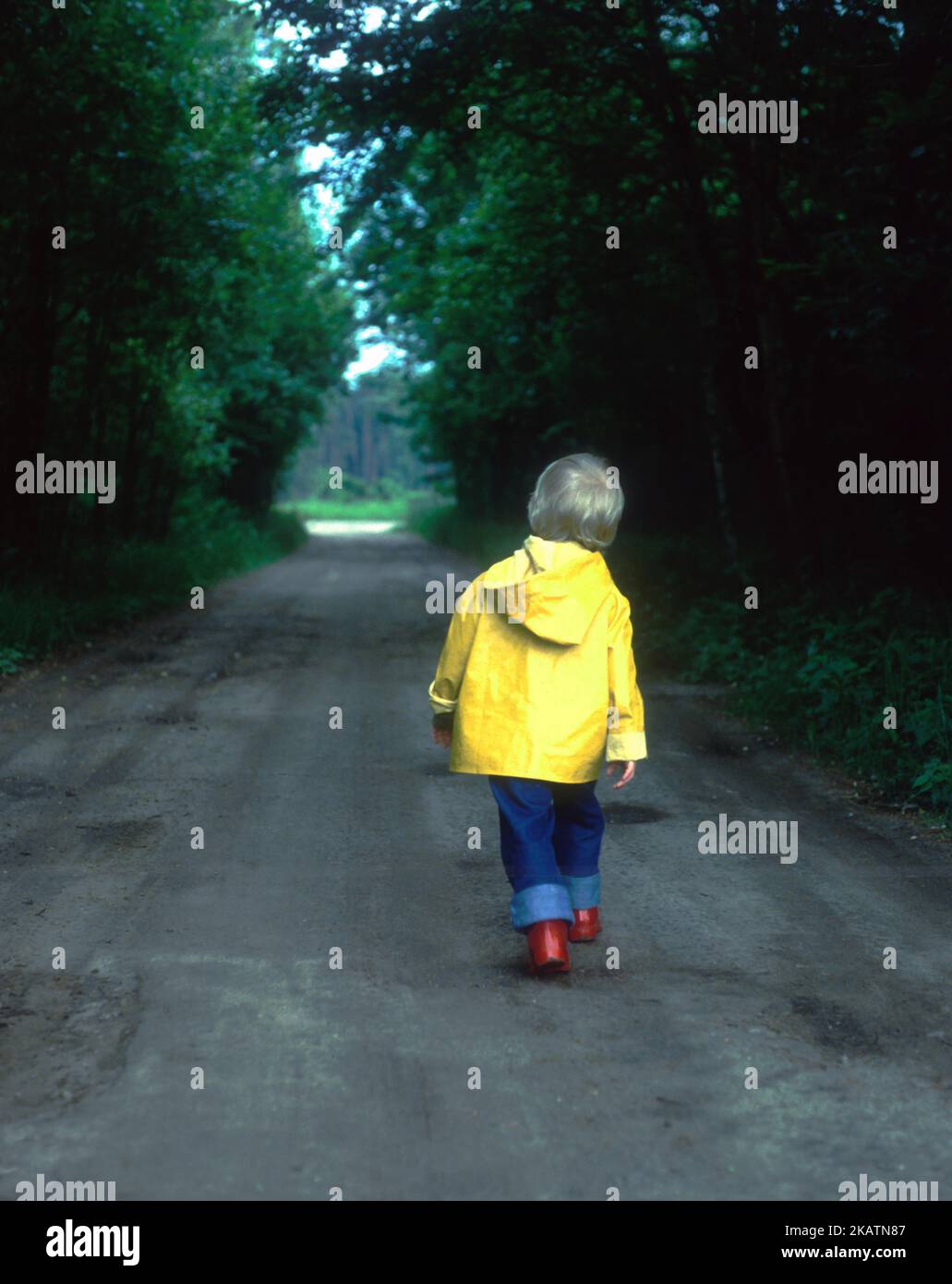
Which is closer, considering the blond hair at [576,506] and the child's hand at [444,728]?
the blond hair at [576,506]

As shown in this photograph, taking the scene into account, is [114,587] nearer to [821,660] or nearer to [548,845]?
→ [821,660]

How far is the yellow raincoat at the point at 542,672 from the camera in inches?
204

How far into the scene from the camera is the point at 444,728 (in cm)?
540

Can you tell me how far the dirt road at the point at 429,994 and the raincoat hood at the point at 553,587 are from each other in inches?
50.0

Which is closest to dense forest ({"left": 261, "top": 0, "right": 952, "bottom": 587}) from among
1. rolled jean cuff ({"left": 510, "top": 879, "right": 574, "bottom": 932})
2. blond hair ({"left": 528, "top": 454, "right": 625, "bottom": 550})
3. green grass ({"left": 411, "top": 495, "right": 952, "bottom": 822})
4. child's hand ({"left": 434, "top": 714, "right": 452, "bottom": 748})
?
green grass ({"left": 411, "top": 495, "right": 952, "bottom": 822})

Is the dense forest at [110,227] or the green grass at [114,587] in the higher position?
the dense forest at [110,227]

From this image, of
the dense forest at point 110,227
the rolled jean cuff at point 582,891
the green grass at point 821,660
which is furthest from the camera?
the dense forest at point 110,227

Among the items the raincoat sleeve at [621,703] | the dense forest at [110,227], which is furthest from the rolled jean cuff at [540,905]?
the dense forest at [110,227]

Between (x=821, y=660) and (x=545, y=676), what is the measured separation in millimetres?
6292

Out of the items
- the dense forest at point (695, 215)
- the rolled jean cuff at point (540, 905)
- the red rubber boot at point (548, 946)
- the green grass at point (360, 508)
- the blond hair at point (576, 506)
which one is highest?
the dense forest at point (695, 215)

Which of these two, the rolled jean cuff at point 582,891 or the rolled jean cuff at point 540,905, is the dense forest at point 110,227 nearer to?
the rolled jean cuff at point 582,891

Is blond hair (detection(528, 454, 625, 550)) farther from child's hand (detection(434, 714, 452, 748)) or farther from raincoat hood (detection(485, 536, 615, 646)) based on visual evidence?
child's hand (detection(434, 714, 452, 748))

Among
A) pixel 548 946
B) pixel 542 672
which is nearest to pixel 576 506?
pixel 542 672

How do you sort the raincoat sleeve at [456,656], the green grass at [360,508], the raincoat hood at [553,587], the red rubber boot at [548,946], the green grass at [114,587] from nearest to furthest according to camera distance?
1. the red rubber boot at [548,946]
2. the raincoat hood at [553,587]
3. the raincoat sleeve at [456,656]
4. the green grass at [114,587]
5. the green grass at [360,508]
